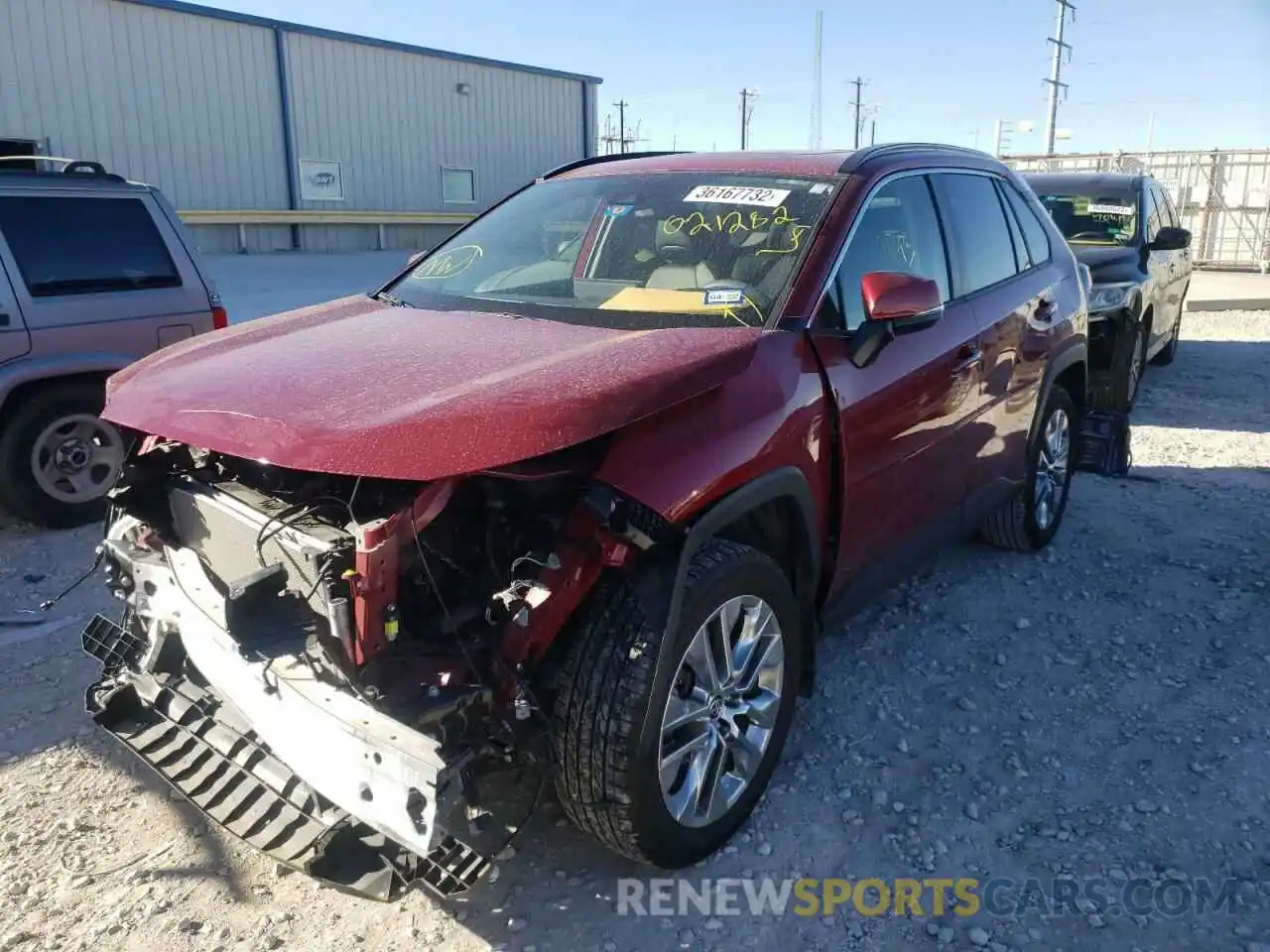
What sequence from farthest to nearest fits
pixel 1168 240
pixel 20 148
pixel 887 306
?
pixel 20 148 < pixel 1168 240 < pixel 887 306

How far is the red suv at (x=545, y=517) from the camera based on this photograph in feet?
7.50

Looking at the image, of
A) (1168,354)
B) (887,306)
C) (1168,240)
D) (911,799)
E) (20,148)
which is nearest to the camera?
(887,306)

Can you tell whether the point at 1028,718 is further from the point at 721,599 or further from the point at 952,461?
the point at 721,599

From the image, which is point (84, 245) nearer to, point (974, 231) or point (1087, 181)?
point (974, 231)

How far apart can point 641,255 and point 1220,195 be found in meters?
21.4

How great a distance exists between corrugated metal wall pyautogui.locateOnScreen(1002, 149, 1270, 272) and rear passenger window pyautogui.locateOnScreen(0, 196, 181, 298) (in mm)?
18099

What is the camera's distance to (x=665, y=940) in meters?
2.55

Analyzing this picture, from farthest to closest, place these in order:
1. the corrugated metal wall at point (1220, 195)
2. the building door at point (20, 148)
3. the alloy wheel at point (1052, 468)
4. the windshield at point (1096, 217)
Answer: the corrugated metal wall at point (1220, 195)
the building door at point (20, 148)
the windshield at point (1096, 217)
the alloy wheel at point (1052, 468)

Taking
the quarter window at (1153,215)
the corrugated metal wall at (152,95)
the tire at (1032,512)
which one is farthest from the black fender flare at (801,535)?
the corrugated metal wall at (152,95)

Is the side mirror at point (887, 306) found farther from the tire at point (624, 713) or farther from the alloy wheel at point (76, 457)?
the alloy wheel at point (76, 457)

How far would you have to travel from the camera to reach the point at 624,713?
242 cm

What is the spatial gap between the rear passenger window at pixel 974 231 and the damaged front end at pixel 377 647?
7.46 feet

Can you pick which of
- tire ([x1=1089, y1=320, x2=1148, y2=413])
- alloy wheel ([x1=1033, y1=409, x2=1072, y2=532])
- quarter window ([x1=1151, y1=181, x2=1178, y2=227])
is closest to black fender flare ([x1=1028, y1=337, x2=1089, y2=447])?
alloy wheel ([x1=1033, y1=409, x2=1072, y2=532])

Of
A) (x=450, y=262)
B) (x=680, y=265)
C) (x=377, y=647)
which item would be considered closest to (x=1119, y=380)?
(x=680, y=265)
